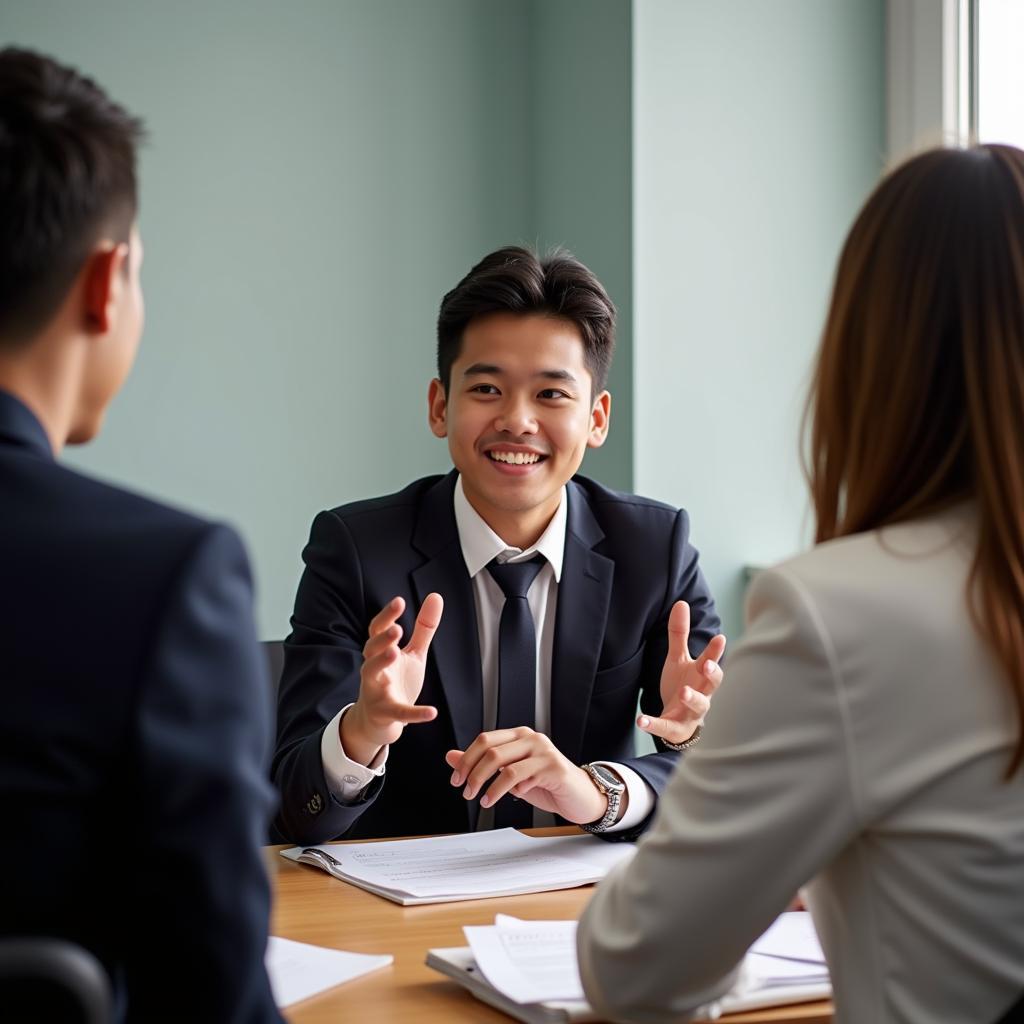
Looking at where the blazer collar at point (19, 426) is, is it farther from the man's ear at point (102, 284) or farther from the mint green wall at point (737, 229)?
the mint green wall at point (737, 229)

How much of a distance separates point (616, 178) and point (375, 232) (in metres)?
0.69

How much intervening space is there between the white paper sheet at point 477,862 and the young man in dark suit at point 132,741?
2.27ft

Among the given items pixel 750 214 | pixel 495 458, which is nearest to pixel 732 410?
pixel 750 214

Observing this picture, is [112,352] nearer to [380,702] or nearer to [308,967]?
[308,967]

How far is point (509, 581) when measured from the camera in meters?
2.22

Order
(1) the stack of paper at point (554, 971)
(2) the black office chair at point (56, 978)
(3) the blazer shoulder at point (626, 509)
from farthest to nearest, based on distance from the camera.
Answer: (3) the blazer shoulder at point (626, 509) → (1) the stack of paper at point (554, 971) → (2) the black office chair at point (56, 978)

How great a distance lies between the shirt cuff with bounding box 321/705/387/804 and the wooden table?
12 cm

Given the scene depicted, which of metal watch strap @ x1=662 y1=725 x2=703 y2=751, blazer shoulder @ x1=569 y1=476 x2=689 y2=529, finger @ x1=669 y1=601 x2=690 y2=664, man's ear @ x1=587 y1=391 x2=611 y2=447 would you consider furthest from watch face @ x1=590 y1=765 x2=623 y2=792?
man's ear @ x1=587 y1=391 x2=611 y2=447

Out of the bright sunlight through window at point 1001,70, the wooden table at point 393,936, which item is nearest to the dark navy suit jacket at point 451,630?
the wooden table at point 393,936

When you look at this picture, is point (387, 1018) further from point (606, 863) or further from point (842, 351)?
point (842, 351)

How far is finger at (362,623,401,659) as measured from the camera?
1743 millimetres

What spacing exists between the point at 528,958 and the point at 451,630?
88 cm

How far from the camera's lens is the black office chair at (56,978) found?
0.73 m

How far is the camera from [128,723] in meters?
0.86
